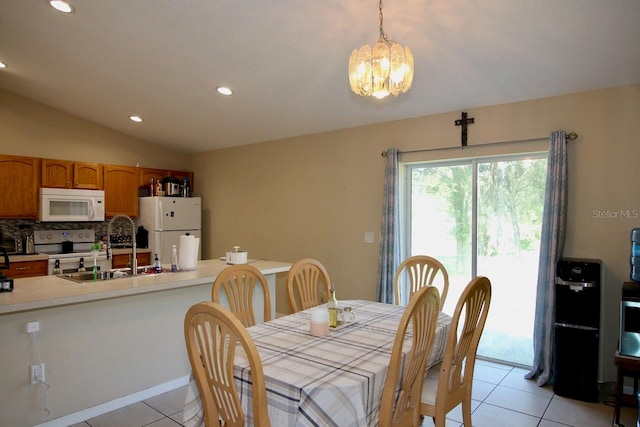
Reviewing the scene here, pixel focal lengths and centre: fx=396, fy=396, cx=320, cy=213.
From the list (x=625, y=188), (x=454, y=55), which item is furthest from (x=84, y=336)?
(x=625, y=188)

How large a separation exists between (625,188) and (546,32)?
141 cm

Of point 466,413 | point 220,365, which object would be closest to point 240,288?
point 220,365

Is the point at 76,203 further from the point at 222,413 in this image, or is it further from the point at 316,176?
the point at 222,413

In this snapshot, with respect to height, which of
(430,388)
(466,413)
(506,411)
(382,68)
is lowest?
(506,411)

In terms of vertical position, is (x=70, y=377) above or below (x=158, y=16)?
below

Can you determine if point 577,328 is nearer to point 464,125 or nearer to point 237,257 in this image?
point 464,125

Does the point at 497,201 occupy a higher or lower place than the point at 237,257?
higher

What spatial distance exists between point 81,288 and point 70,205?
3002 mm

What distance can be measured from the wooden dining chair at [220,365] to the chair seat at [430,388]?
89 cm

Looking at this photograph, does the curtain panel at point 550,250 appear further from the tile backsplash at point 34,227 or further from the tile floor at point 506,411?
the tile backsplash at point 34,227

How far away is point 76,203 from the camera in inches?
198

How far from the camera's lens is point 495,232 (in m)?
3.77

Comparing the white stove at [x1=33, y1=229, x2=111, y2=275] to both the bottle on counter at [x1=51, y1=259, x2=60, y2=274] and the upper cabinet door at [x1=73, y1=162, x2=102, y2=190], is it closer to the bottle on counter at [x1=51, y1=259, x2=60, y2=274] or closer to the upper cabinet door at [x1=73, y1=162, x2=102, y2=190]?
the bottle on counter at [x1=51, y1=259, x2=60, y2=274]

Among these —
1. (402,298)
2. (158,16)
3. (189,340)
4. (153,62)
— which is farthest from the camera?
(402,298)
